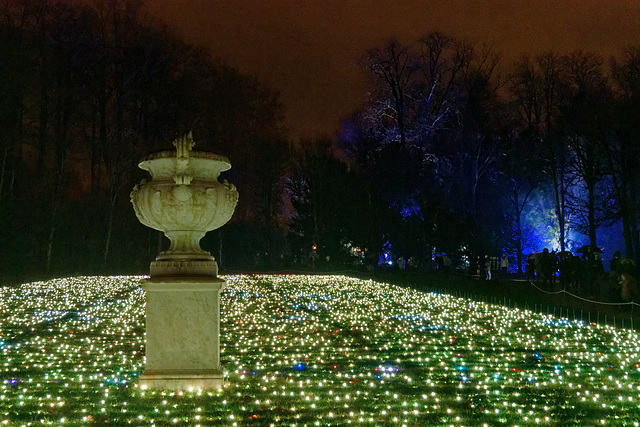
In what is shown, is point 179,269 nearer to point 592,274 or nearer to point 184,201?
point 184,201

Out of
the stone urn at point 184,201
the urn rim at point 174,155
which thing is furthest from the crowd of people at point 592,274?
the urn rim at point 174,155

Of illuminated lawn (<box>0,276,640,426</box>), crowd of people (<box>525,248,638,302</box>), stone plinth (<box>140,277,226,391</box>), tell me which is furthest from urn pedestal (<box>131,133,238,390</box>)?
crowd of people (<box>525,248,638,302</box>)

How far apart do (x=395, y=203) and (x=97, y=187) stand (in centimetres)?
1843

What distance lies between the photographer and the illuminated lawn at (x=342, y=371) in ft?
20.6

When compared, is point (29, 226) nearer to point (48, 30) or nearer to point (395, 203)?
point (48, 30)

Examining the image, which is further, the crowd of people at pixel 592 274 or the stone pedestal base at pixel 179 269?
the crowd of people at pixel 592 274

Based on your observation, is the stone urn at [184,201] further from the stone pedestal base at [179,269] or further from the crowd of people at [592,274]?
the crowd of people at [592,274]

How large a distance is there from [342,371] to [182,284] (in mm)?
2398

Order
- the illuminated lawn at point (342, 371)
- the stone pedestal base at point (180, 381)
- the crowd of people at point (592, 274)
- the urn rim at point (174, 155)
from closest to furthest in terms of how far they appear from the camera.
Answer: the illuminated lawn at point (342, 371) < the stone pedestal base at point (180, 381) < the urn rim at point (174, 155) < the crowd of people at point (592, 274)

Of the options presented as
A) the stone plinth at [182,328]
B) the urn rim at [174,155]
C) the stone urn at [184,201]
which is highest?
the urn rim at [174,155]

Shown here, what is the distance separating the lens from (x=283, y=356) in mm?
9539

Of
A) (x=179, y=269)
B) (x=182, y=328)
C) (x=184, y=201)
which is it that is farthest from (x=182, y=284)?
(x=184, y=201)

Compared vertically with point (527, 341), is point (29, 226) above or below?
above

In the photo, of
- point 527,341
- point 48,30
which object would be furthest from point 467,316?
point 48,30
